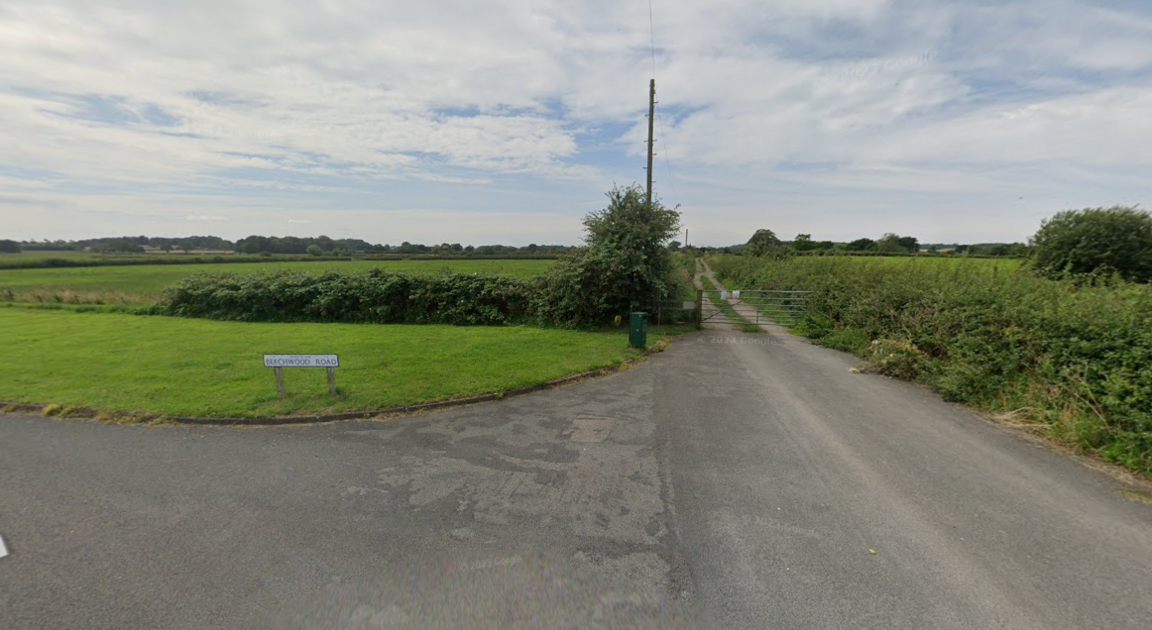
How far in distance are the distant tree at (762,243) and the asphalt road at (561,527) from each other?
109 ft

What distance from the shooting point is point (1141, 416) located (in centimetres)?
415

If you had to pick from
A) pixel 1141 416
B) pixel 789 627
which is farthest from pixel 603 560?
pixel 1141 416

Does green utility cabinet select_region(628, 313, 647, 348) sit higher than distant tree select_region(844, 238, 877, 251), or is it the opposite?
distant tree select_region(844, 238, 877, 251)

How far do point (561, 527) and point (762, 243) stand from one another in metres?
40.9

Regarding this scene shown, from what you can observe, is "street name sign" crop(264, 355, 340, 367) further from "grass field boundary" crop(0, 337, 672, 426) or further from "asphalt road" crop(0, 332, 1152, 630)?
"asphalt road" crop(0, 332, 1152, 630)

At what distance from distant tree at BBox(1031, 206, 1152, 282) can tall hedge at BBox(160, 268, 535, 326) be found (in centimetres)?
1577

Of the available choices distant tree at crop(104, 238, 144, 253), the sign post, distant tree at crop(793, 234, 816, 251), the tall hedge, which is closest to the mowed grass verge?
the sign post

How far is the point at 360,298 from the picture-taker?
570 inches

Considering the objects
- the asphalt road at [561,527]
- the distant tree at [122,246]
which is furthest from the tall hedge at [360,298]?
the distant tree at [122,246]

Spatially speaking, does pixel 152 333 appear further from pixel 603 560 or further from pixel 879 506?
pixel 879 506

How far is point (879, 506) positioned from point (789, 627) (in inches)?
75.6

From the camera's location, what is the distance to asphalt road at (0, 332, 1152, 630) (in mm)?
2531

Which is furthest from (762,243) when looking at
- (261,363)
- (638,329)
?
→ (261,363)

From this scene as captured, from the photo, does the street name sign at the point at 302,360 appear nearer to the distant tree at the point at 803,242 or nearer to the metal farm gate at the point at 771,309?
the metal farm gate at the point at 771,309
